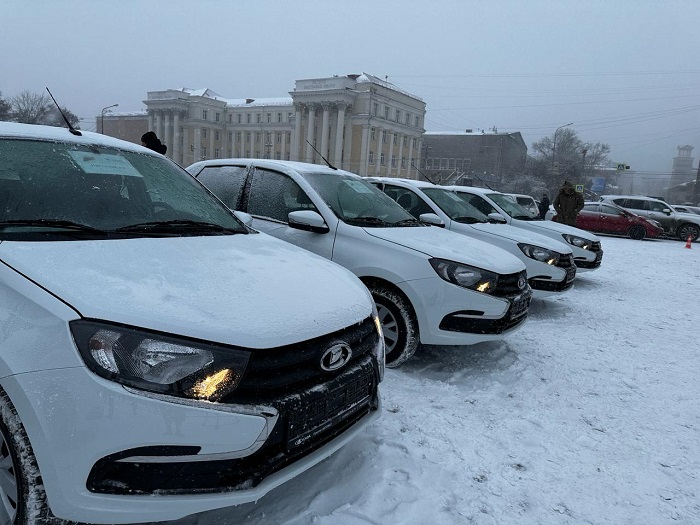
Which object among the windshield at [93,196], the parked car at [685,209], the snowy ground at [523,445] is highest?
the parked car at [685,209]

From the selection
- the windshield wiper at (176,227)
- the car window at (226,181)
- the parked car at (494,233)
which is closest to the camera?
the windshield wiper at (176,227)

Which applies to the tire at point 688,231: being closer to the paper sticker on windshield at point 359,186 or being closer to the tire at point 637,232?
the tire at point 637,232

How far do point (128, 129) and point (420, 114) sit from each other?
196ft

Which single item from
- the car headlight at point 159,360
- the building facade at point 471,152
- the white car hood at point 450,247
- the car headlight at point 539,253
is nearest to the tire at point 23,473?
the car headlight at point 159,360

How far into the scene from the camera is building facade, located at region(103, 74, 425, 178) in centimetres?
7469

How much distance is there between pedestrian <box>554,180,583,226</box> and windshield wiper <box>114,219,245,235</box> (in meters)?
10.4

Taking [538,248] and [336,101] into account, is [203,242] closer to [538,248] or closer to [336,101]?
[538,248]

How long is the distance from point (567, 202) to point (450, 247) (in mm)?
8639

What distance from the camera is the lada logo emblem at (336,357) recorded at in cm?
197

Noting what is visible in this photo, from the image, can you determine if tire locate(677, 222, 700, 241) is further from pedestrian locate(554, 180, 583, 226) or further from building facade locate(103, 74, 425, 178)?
building facade locate(103, 74, 425, 178)

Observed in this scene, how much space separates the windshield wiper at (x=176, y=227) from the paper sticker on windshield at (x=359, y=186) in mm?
2108

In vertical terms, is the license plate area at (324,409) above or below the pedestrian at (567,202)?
below

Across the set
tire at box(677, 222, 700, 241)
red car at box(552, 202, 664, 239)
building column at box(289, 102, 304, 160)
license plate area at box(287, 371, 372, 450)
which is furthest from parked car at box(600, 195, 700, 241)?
building column at box(289, 102, 304, 160)

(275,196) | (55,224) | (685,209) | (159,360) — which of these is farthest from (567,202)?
(685,209)
